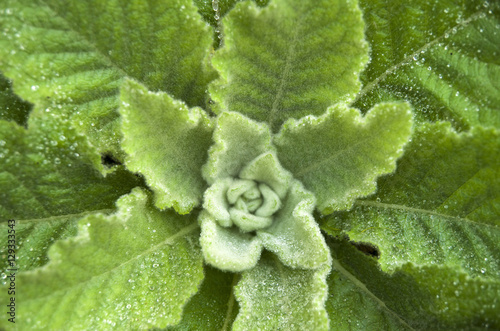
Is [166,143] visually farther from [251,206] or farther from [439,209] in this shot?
[439,209]

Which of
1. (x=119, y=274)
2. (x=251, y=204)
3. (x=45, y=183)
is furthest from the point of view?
(x=251, y=204)

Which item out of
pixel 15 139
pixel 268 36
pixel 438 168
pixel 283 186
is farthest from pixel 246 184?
pixel 15 139

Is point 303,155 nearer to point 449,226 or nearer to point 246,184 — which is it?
point 246,184

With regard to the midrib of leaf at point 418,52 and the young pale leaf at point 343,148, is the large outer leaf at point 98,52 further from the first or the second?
the midrib of leaf at point 418,52

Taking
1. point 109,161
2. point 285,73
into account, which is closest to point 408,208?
point 285,73

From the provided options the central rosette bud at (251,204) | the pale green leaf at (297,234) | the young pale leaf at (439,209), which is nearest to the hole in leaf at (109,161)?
the central rosette bud at (251,204)

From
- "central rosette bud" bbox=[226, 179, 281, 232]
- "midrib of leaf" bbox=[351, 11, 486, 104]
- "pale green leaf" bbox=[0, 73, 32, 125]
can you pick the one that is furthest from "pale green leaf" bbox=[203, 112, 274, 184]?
"pale green leaf" bbox=[0, 73, 32, 125]

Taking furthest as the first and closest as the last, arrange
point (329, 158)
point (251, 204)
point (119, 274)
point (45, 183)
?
point (251, 204)
point (329, 158)
point (45, 183)
point (119, 274)
